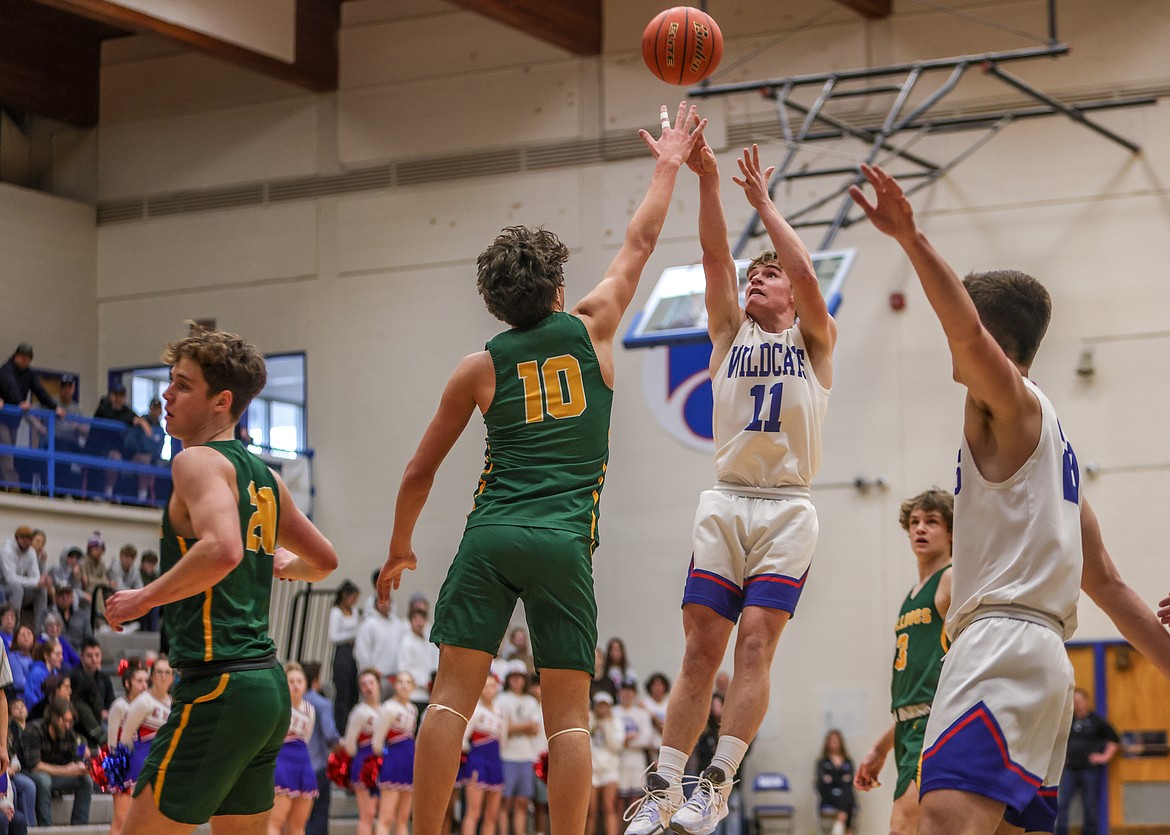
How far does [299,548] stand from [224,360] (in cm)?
70

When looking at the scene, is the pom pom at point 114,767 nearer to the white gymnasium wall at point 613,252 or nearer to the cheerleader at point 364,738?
the cheerleader at point 364,738

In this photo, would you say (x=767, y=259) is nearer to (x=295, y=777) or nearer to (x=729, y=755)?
(x=729, y=755)

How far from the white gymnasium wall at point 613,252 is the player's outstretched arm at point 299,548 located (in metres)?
13.0

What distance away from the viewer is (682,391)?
18484 millimetres

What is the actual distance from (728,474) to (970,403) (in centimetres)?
207

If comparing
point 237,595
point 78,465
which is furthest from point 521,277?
point 78,465

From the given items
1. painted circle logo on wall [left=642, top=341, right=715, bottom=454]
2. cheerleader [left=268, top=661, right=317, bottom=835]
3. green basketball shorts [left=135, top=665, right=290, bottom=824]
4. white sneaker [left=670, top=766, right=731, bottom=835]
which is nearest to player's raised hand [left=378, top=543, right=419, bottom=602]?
green basketball shorts [left=135, top=665, right=290, bottom=824]

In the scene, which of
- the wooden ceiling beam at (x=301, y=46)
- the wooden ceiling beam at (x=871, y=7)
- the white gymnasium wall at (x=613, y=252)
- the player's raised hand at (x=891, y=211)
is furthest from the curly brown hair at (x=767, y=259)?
the wooden ceiling beam at (x=301, y=46)

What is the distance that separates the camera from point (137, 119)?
72.4ft

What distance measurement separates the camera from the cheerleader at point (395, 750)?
46.0 feet

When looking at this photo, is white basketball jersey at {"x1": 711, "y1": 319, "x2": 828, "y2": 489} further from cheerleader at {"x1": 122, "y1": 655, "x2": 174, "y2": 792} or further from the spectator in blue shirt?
the spectator in blue shirt

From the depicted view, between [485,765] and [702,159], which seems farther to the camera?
[485,765]

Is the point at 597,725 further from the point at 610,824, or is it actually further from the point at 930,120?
the point at 930,120

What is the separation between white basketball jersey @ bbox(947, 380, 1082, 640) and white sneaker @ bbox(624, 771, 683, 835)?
5.61ft
